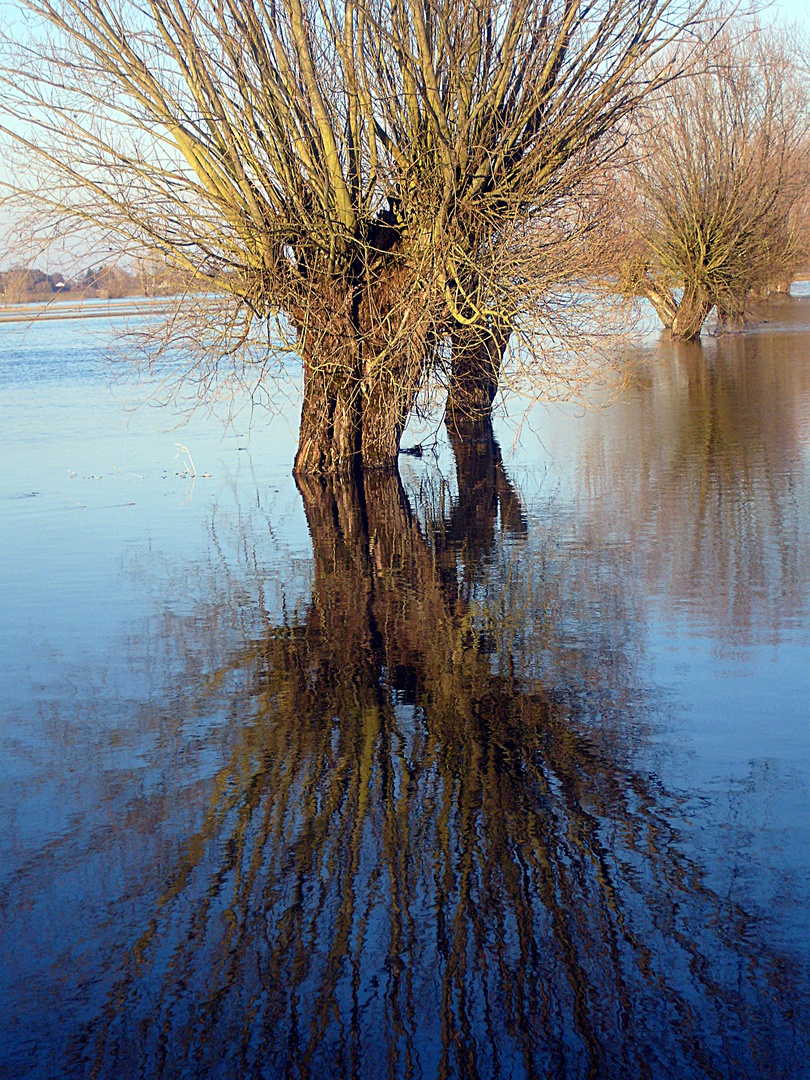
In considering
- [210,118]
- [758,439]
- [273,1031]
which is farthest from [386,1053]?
[758,439]

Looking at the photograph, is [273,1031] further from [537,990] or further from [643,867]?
[643,867]

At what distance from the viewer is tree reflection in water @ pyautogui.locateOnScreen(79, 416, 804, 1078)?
8.39 ft

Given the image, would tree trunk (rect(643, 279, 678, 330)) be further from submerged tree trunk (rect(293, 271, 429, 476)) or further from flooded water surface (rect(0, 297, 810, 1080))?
flooded water surface (rect(0, 297, 810, 1080))

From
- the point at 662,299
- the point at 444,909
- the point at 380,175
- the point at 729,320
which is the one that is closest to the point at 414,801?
the point at 444,909

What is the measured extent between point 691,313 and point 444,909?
28.0 metres

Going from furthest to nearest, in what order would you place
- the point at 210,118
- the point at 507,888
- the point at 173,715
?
the point at 210,118, the point at 173,715, the point at 507,888

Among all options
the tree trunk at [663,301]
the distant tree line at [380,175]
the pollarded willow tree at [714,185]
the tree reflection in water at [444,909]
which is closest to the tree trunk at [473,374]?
the distant tree line at [380,175]

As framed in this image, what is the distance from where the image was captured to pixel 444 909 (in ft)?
10.0

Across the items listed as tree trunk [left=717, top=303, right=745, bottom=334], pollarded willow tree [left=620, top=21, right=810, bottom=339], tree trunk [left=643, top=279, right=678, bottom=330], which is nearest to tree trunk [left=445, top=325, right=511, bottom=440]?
pollarded willow tree [left=620, top=21, right=810, bottom=339]

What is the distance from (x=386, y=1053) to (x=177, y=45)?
10.2 metres

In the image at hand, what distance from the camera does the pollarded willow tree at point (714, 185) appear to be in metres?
27.1

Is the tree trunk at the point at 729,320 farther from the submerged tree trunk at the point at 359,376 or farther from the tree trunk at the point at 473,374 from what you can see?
the submerged tree trunk at the point at 359,376

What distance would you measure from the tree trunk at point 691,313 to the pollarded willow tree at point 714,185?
27mm

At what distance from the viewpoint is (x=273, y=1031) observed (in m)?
2.62
